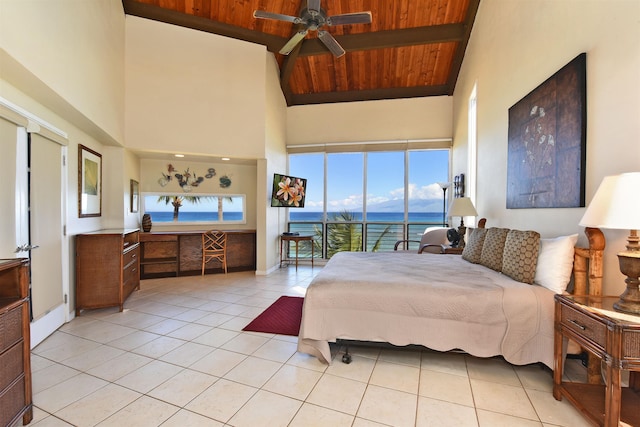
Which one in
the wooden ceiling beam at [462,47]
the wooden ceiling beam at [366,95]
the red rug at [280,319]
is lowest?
the red rug at [280,319]

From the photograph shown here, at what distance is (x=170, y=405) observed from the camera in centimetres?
179

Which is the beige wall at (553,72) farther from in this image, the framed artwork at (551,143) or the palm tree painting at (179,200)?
the palm tree painting at (179,200)

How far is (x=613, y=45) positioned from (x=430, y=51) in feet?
12.8

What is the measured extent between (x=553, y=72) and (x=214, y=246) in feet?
17.3

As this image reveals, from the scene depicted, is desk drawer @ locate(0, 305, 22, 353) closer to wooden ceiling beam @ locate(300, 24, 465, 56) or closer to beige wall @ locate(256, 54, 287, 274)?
beige wall @ locate(256, 54, 287, 274)

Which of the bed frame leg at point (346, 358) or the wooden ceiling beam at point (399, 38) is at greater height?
the wooden ceiling beam at point (399, 38)

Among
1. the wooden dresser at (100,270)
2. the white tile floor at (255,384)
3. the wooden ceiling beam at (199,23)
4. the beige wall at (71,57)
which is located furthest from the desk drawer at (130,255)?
the wooden ceiling beam at (199,23)

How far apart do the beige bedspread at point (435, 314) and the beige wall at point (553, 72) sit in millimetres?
567

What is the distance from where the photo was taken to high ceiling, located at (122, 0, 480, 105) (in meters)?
4.51

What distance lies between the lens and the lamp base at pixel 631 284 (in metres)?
1.50

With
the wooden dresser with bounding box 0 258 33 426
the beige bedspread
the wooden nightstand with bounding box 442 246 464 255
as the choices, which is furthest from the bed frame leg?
the wooden nightstand with bounding box 442 246 464 255

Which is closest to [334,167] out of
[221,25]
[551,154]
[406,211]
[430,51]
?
[406,211]

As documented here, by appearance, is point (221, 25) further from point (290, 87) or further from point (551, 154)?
point (551, 154)

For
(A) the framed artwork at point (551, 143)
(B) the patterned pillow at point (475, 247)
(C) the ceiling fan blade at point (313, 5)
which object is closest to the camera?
(A) the framed artwork at point (551, 143)
